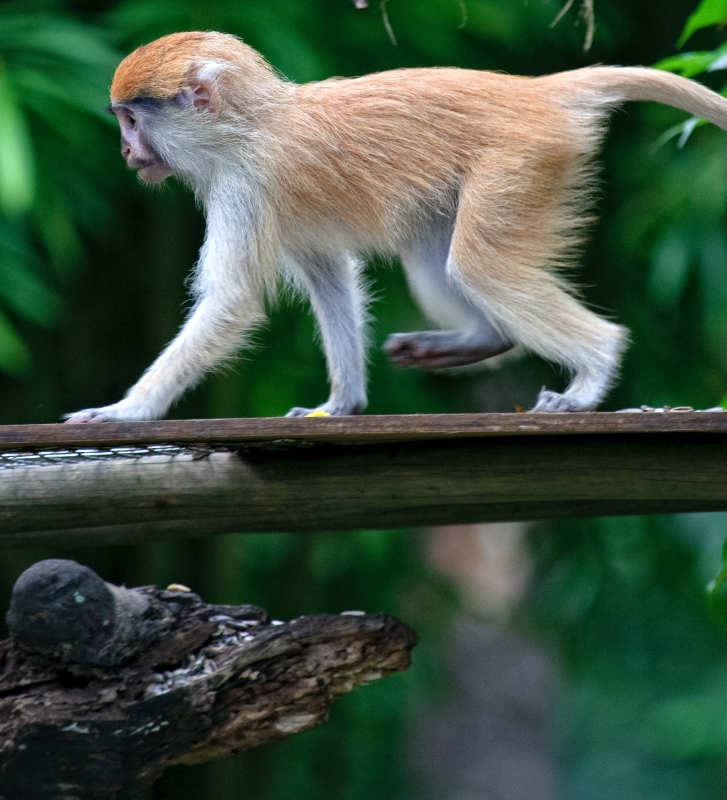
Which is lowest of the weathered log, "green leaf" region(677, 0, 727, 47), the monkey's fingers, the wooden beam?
the weathered log

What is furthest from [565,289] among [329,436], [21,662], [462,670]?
[462,670]

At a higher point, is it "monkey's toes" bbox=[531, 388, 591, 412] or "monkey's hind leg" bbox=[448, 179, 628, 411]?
"monkey's hind leg" bbox=[448, 179, 628, 411]

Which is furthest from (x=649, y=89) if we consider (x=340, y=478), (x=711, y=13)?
(x=340, y=478)

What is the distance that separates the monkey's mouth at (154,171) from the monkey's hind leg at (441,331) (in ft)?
2.60

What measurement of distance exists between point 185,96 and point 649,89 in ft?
4.50

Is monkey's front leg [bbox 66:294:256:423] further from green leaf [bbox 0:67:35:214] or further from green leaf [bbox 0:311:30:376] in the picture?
green leaf [bbox 0:311:30:376]

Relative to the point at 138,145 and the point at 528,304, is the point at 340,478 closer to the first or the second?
the point at 528,304

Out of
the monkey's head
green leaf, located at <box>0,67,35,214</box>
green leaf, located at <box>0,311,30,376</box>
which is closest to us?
the monkey's head

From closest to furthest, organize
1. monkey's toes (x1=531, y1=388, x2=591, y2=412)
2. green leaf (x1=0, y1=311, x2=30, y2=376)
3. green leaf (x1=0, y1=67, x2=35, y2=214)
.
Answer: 1. monkey's toes (x1=531, y1=388, x2=591, y2=412)
2. green leaf (x1=0, y1=67, x2=35, y2=214)
3. green leaf (x1=0, y1=311, x2=30, y2=376)

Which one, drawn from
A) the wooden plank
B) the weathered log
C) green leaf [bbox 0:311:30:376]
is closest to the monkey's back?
the wooden plank

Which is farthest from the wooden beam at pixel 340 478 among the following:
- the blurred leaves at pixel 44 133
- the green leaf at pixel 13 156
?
the blurred leaves at pixel 44 133

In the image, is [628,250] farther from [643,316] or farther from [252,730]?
[252,730]

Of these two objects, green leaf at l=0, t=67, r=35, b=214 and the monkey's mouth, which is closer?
the monkey's mouth

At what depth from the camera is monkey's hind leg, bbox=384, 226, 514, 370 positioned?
3246mm
